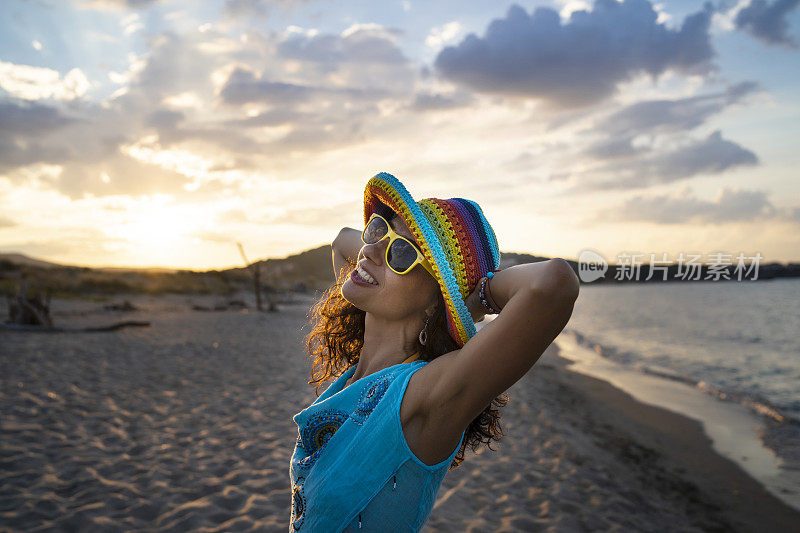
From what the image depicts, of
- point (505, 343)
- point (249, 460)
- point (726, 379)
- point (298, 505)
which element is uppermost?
point (505, 343)

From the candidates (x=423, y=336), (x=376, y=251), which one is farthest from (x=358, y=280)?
(x=423, y=336)

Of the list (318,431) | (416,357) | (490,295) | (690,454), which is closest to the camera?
(490,295)

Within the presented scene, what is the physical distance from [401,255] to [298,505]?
91 cm

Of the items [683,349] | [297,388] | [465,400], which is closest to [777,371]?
[683,349]

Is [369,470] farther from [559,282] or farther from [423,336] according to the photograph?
[559,282]

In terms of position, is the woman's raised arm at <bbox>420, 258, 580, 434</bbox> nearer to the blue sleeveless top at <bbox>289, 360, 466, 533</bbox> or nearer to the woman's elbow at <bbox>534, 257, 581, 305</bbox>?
the woman's elbow at <bbox>534, 257, 581, 305</bbox>

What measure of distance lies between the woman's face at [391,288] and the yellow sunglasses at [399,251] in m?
0.02

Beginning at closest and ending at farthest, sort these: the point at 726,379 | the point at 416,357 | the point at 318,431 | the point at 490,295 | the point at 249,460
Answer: the point at 490,295 → the point at 318,431 → the point at 416,357 → the point at 249,460 → the point at 726,379

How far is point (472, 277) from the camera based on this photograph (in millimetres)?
1502

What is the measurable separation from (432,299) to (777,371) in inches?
867

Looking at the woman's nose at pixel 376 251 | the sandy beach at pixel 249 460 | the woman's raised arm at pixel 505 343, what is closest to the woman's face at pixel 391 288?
the woman's nose at pixel 376 251

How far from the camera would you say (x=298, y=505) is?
5.54 ft

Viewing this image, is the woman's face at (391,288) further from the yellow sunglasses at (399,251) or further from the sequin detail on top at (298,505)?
the sequin detail on top at (298,505)

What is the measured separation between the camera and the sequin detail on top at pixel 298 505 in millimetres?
1640
